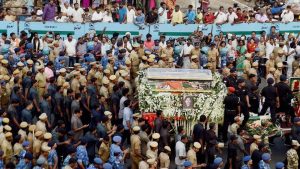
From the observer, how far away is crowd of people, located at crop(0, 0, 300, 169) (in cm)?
1623

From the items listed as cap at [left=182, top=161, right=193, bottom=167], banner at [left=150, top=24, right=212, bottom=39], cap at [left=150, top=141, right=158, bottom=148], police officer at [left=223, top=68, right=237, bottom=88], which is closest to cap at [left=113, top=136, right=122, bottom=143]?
cap at [left=150, top=141, right=158, bottom=148]

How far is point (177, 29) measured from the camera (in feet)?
83.4

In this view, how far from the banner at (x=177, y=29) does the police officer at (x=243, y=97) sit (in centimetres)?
623

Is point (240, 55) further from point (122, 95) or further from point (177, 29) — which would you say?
point (122, 95)

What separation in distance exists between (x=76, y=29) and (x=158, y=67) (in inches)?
201

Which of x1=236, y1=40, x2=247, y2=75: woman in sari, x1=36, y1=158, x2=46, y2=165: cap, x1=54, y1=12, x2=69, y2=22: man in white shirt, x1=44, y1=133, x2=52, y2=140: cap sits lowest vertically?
x1=36, y1=158, x2=46, y2=165: cap

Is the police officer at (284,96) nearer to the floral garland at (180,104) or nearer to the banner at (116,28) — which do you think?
the floral garland at (180,104)

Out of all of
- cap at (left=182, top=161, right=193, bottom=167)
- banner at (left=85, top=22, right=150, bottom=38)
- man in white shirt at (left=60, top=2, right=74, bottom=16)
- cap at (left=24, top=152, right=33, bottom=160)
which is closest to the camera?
cap at (left=24, top=152, right=33, bottom=160)

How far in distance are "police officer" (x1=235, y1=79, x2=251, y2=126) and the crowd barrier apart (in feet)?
20.6

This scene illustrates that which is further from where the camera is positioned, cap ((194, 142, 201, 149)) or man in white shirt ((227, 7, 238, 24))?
man in white shirt ((227, 7, 238, 24))

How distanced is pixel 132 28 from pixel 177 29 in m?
1.40

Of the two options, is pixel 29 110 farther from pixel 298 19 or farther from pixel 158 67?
pixel 298 19

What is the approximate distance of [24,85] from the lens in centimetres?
1941

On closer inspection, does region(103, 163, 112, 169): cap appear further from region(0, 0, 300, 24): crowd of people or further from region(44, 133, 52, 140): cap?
region(0, 0, 300, 24): crowd of people
